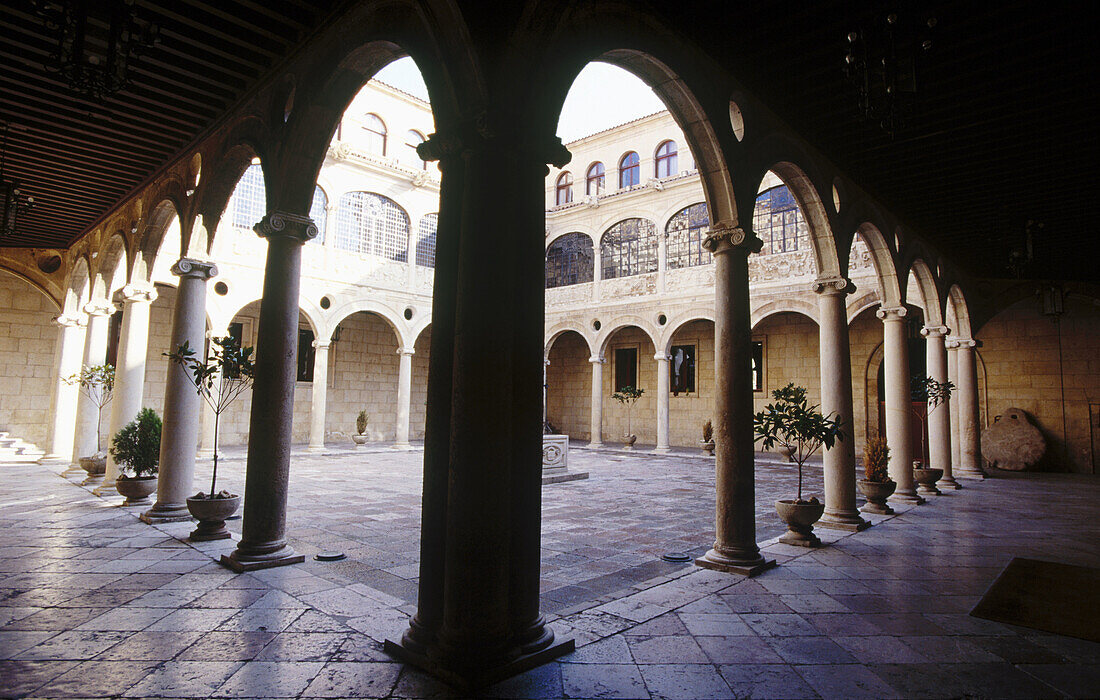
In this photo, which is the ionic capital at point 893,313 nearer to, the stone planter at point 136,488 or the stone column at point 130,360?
the stone planter at point 136,488

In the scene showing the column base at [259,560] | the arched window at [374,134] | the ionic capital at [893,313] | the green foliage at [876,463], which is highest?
the arched window at [374,134]

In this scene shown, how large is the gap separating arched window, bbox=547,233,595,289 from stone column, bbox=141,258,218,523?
14.1 metres

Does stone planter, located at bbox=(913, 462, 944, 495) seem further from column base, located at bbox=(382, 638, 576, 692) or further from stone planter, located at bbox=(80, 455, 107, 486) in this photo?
stone planter, located at bbox=(80, 455, 107, 486)

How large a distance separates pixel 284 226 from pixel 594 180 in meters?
16.1

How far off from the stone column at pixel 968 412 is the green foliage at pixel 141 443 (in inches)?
523

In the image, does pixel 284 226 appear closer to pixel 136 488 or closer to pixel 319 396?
pixel 136 488

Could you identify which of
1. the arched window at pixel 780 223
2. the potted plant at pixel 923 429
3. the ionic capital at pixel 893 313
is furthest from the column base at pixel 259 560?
the arched window at pixel 780 223

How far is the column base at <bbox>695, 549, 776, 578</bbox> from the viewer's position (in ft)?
15.2

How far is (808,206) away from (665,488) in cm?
544

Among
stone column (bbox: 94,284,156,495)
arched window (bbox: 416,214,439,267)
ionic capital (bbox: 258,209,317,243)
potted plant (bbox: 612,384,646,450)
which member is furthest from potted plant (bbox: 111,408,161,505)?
potted plant (bbox: 612,384,646,450)

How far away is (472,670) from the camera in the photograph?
107 inches

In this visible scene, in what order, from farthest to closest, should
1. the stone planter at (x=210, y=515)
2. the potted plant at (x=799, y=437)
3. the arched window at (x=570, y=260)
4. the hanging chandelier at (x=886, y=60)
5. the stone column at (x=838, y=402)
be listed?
1. the arched window at (x=570, y=260)
2. the stone column at (x=838, y=402)
3. the potted plant at (x=799, y=437)
4. the stone planter at (x=210, y=515)
5. the hanging chandelier at (x=886, y=60)

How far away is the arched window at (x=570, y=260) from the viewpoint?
1970 cm

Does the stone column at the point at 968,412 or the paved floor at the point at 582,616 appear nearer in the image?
the paved floor at the point at 582,616
